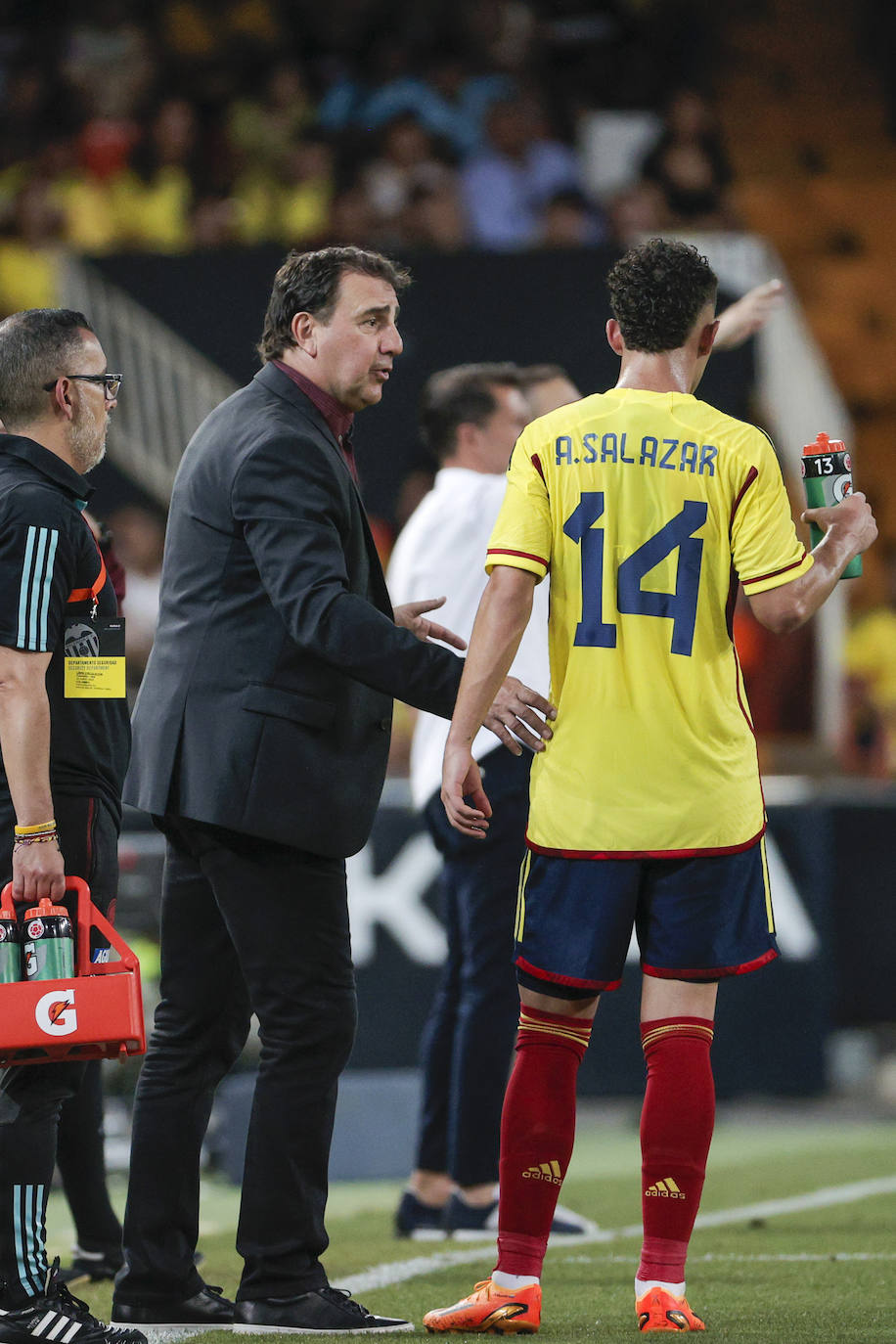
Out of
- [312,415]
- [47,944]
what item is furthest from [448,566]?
[47,944]

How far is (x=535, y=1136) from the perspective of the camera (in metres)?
3.53

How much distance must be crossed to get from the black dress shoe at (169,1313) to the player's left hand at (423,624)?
1380 millimetres

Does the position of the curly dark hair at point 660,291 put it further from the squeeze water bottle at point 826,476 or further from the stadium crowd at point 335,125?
the stadium crowd at point 335,125

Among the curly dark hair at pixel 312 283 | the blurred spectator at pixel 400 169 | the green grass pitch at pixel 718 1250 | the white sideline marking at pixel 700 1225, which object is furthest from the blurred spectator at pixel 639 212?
the curly dark hair at pixel 312 283

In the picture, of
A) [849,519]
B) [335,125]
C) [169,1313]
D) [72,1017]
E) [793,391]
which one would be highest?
[335,125]

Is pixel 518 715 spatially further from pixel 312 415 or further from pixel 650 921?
pixel 312 415

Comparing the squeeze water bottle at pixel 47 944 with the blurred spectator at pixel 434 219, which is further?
the blurred spectator at pixel 434 219

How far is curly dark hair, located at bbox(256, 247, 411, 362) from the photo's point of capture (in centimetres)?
373

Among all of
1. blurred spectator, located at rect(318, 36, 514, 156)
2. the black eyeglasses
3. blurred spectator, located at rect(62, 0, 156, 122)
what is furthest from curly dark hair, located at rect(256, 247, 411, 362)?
blurred spectator, located at rect(62, 0, 156, 122)

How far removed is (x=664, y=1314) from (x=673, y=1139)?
1.02ft

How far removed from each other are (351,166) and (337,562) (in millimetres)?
9359

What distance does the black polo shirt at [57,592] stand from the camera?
3404 mm

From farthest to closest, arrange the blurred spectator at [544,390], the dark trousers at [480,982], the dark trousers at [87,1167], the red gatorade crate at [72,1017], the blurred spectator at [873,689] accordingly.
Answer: the blurred spectator at [873,689]
the blurred spectator at [544,390]
the dark trousers at [480,982]
the dark trousers at [87,1167]
the red gatorade crate at [72,1017]

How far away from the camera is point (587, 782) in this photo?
3535 mm
